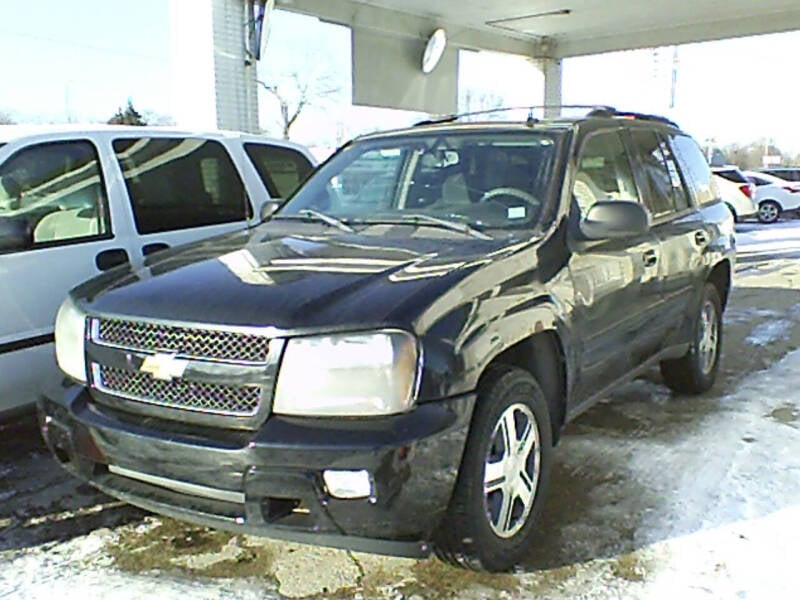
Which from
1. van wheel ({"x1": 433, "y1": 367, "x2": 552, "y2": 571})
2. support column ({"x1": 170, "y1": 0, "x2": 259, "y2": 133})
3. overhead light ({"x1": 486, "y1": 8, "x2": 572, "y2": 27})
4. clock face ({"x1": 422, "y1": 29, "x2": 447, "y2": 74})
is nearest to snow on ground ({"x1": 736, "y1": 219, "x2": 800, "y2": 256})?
overhead light ({"x1": 486, "y1": 8, "x2": 572, "y2": 27})

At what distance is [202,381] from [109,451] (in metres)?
0.47

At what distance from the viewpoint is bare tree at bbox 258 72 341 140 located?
26844 millimetres

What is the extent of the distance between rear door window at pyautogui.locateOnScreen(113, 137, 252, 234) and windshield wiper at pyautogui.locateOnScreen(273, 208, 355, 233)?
0.96 meters

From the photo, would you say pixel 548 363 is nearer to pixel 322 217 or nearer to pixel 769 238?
pixel 322 217

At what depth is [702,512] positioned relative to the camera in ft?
11.9

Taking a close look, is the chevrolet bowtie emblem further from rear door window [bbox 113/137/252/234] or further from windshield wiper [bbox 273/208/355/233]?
rear door window [bbox 113/137/252/234]

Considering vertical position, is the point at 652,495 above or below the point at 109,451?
below

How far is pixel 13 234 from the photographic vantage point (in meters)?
3.98

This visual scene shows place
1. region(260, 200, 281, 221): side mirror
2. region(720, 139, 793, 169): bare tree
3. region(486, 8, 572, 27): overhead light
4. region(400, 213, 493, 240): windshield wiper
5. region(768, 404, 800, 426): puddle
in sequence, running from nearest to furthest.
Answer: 1. region(400, 213, 493, 240): windshield wiper
2. region(260, 200, 281, 221): side mirror
3. region(768, 404, 800, 426): puddle
4. region(486, 8, 572, 27): overhead light
5. region(720, 139, 793, 169): bare tree

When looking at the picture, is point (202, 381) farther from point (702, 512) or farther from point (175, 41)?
point (175, 41)

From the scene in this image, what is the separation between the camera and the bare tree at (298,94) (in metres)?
26.8

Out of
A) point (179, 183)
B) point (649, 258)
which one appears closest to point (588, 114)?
point (649, 258)

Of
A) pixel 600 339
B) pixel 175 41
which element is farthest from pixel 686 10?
pixel 600 339

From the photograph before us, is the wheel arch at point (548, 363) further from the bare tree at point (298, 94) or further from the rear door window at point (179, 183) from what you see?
the bare tree at point (298, 94)
